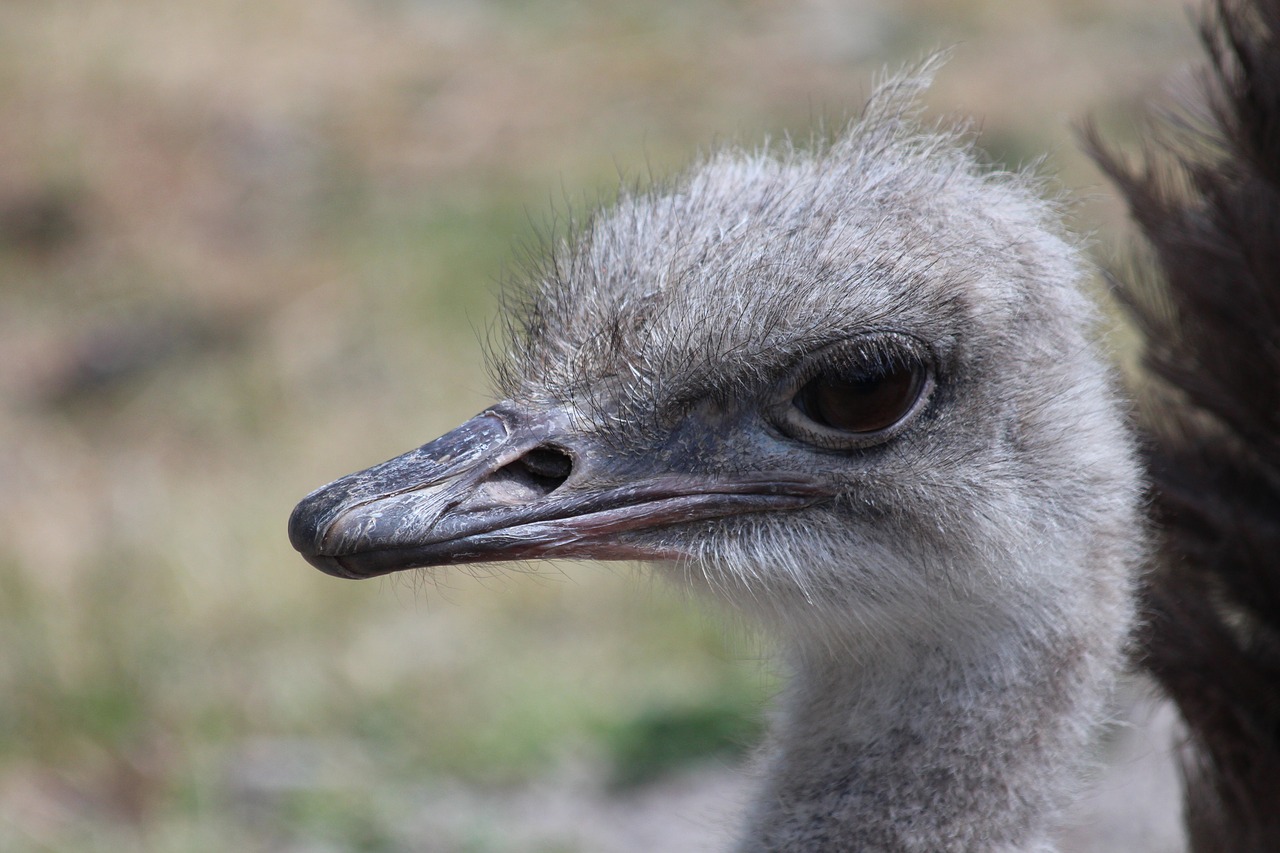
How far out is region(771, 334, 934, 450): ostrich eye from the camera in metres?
1.66

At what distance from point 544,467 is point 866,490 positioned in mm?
385

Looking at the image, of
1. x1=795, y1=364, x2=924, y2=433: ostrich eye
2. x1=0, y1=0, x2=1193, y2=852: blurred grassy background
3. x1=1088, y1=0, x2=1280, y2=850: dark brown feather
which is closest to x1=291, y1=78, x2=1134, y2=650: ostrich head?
x1=795, y1=364, x2=924, y2=433: ostrich eye

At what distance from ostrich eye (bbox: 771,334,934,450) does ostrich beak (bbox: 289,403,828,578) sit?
0.07 metres

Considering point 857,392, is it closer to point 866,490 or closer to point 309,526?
point 866,490

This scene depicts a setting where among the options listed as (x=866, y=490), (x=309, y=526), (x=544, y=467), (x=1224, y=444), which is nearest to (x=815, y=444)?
(x=866, y=490)

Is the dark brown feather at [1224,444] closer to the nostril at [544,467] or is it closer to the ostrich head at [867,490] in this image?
the ostrich head at [867,490]

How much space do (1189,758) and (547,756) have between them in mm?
1502

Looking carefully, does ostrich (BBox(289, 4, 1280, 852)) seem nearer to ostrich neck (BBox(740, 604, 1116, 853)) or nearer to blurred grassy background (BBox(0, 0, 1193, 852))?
ostrich neck (BBox(740, 604, 1116, 853))

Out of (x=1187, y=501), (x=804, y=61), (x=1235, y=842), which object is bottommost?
(x=1235, y=842)

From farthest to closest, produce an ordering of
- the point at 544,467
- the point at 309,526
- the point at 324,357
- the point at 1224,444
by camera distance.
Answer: the point at 324,357 < the point at 1224,444 < the point at 544,467 < the point at 309,526

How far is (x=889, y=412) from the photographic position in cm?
167

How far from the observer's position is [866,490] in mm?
1689

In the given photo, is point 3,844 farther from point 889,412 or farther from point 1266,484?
point 1266,484

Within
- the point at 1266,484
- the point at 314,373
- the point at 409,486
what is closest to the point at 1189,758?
the point at 1266,484
